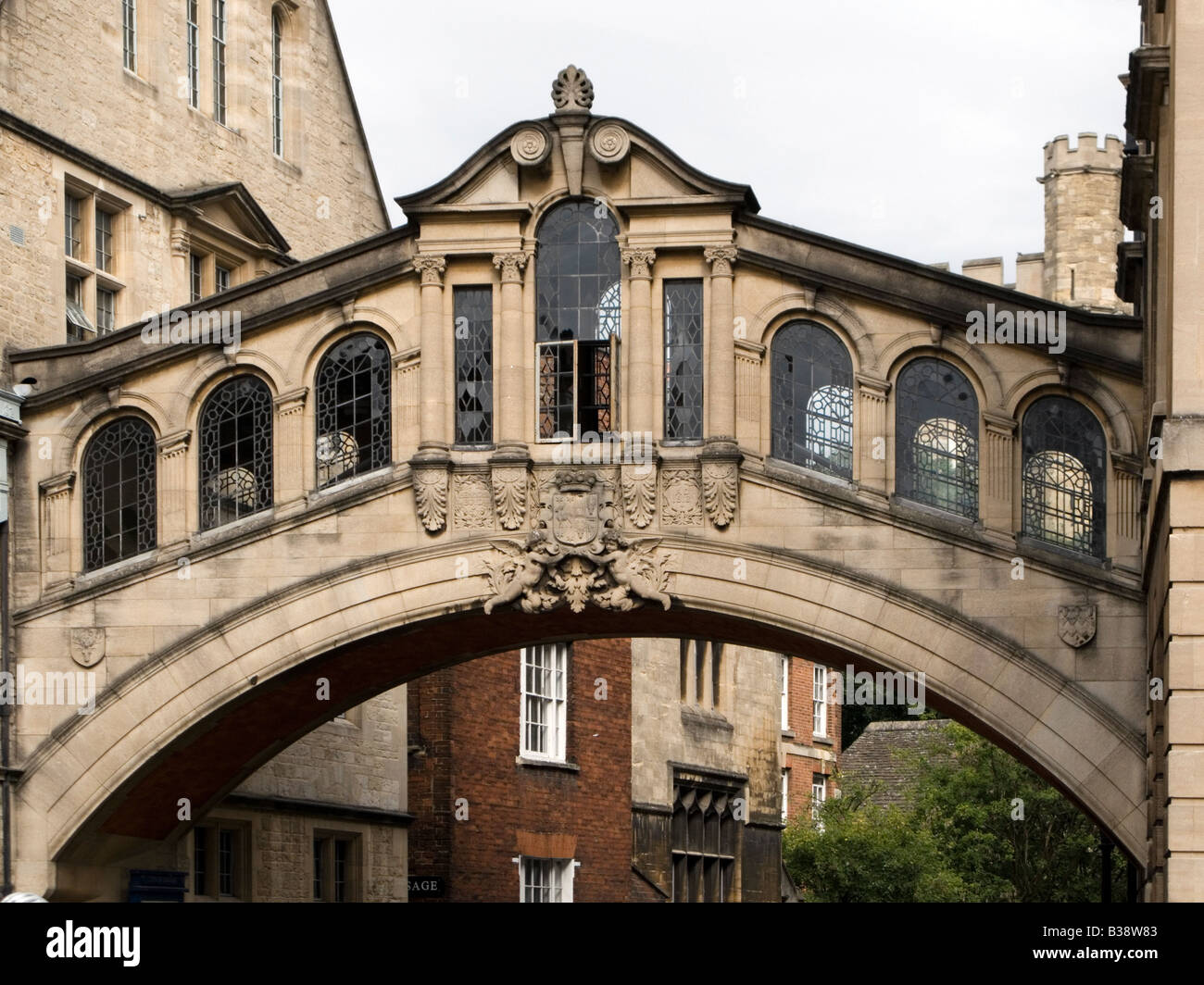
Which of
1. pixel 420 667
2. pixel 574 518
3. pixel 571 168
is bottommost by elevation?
pixel 420 667

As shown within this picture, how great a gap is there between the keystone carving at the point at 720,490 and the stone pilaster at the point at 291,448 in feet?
13.7

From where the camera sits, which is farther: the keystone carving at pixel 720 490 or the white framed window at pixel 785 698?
the white framed window at pixel 785 698

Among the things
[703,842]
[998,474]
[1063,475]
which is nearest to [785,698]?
[703,842]

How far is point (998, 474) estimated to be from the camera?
885 inches

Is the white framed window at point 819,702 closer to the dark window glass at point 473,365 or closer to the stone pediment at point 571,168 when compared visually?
the dark window glass at point 473,365

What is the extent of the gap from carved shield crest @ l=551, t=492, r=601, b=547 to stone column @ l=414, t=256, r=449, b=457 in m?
1.32

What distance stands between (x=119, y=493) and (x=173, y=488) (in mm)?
672

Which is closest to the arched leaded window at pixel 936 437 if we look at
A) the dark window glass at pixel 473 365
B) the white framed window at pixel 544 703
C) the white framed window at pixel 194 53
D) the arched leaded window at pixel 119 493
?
the dark window glass at pixel 473 365

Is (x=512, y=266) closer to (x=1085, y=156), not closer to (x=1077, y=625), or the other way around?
(x=1077, y=625)

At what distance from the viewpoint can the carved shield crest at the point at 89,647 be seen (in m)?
24.5

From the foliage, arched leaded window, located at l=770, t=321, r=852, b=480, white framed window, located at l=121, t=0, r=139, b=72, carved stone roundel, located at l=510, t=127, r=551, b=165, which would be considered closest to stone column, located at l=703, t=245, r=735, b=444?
arched leaded window, located at l=770, t=321, r=852, b=480

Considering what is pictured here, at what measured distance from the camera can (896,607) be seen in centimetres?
2245

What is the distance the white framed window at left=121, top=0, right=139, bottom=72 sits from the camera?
96.3 feet

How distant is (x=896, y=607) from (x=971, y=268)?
56681mm
